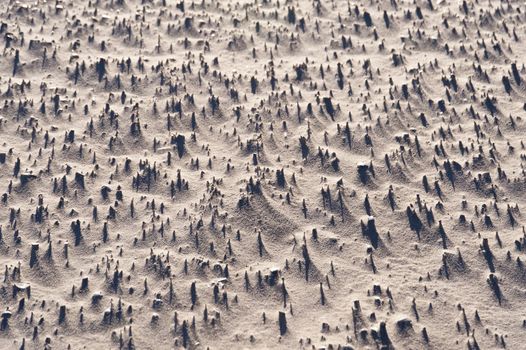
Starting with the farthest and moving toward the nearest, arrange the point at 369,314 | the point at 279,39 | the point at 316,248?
1. the point at 279,39
2. the point at 316,248
3. the point at 369,314

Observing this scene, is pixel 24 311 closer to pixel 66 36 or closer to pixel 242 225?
pixel 242 225

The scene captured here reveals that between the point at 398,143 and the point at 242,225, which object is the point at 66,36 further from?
the point at 398,143

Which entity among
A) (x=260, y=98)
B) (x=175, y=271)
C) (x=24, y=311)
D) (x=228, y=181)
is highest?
(x=260, y=98)

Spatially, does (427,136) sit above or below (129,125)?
above

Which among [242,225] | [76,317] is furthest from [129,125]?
[76,317]

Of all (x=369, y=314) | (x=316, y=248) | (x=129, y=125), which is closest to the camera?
(x=369, y=314)

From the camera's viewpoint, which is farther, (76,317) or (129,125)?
(129,125)
